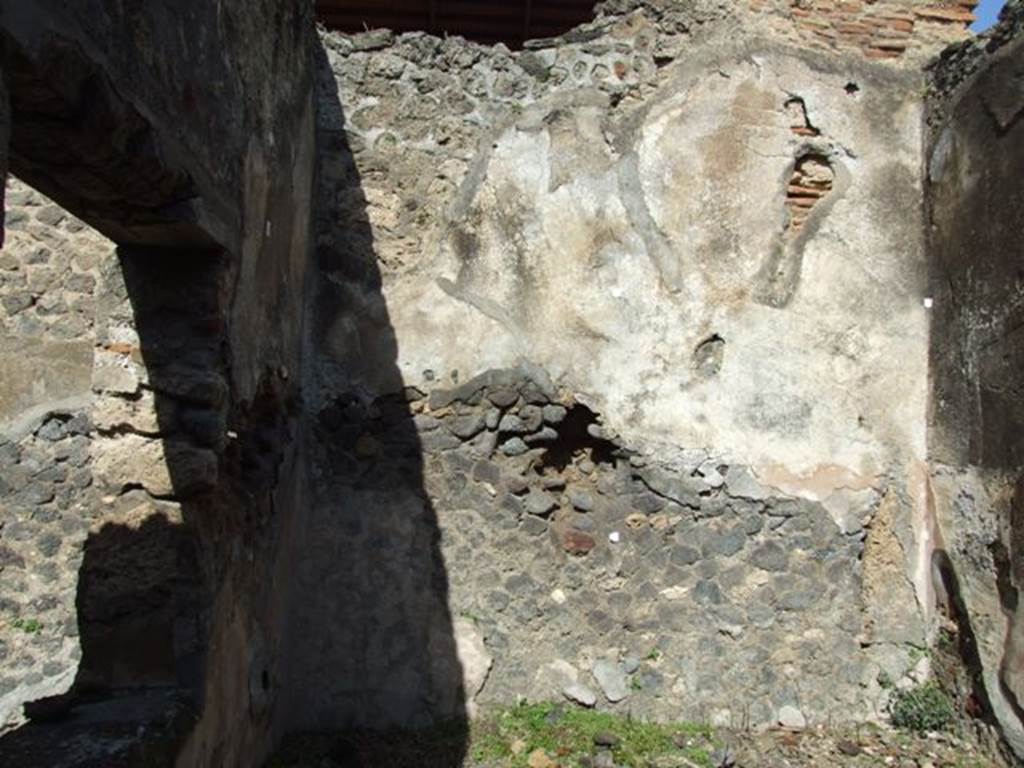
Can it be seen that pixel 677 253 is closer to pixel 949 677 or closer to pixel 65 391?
pixel 949 677

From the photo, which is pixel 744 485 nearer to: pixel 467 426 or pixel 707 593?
pixel 707 593

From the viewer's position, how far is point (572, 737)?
156 inches

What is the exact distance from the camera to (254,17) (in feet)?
10.3

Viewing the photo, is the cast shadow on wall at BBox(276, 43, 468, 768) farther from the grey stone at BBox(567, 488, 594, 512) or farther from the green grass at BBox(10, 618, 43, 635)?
the green grass at BBox(10, 618, 43, 635)

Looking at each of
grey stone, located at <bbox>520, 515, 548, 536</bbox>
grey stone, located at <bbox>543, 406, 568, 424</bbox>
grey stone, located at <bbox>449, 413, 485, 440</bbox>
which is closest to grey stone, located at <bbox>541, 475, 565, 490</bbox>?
grey stone, located at <bbox>520, 515, 548, 536</bbox>

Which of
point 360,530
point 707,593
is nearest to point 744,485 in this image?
point 707,593

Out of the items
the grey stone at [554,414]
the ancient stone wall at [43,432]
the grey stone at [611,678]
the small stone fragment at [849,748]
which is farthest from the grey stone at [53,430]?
the small stone fragment at [849,748]

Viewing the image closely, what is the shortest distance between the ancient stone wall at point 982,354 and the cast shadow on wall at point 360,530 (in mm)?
2163

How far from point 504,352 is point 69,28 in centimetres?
279

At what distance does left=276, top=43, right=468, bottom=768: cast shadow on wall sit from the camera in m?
4.18

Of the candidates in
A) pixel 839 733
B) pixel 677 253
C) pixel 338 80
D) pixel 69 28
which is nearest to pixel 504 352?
pixel 677 253

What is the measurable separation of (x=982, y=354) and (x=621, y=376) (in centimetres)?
151

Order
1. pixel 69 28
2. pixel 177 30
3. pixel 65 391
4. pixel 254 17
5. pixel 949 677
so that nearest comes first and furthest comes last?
pixel 69 28 → pixel 177 30 → pixel 254 17 → pixel 949 677 → pixel 65 391

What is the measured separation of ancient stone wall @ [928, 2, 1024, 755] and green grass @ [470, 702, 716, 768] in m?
1.18
